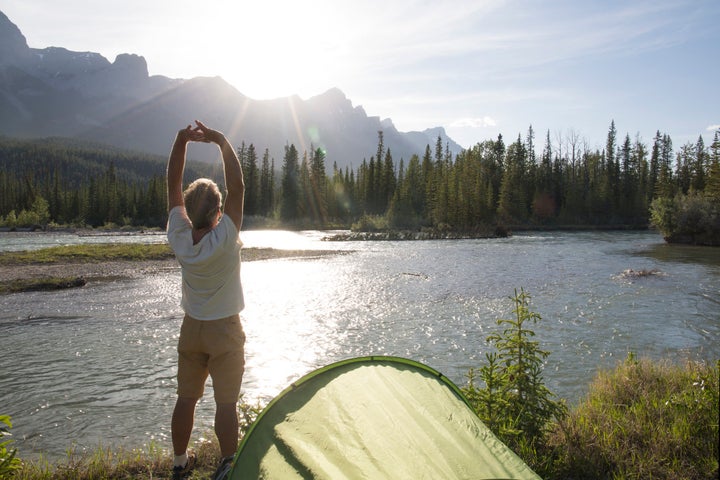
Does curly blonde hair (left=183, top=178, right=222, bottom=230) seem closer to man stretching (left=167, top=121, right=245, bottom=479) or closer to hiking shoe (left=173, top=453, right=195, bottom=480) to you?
man stretching (left=167, top=121, right=245, bottom=479)

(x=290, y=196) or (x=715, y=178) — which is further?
(x=290, y=196)

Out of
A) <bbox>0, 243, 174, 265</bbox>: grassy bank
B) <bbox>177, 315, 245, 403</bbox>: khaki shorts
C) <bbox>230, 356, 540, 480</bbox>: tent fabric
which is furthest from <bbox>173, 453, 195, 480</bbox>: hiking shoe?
<bbox>0, 243, 174, 265</bbox>: grassy bank

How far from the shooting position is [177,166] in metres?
3.89

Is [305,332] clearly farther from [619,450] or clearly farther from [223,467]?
Answer: [619,450]

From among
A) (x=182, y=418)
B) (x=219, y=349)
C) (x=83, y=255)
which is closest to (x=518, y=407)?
(x=219, y=349)

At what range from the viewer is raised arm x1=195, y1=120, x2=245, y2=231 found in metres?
3.47

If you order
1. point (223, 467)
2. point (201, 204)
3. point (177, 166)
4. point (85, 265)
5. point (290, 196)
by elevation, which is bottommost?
point (85, 265)

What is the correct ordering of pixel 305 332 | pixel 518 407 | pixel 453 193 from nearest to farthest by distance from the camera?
1. pixel 518 407
2. pixel 305 332
3. pixel 453 193

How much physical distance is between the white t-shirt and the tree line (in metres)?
58.6

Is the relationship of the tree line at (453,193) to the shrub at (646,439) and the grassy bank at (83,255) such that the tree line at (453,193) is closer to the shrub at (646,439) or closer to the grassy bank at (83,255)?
the grassy bank at (83,255)

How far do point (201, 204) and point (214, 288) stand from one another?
627mm

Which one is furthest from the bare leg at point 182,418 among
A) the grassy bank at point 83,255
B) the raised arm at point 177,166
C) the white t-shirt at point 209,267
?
the grassy bank at point 83,255

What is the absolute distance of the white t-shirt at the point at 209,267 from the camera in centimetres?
339

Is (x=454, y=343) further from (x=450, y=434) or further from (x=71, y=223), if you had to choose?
(x=71, y=223)
